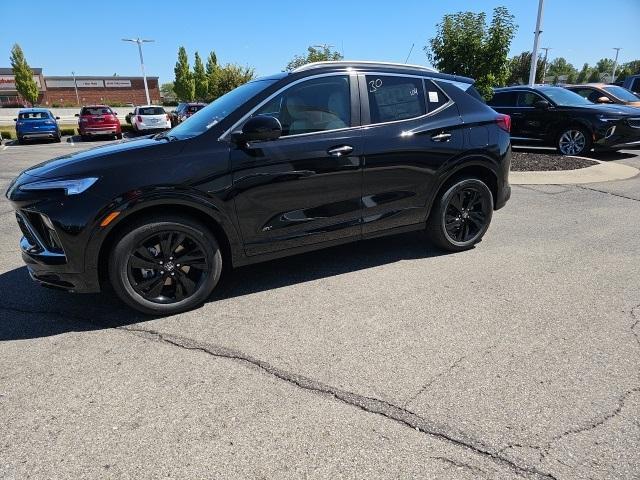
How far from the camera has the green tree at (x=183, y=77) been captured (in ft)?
218

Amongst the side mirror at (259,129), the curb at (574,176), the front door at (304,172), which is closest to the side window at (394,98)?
the front door at (304,172)

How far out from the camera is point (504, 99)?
12352 mm

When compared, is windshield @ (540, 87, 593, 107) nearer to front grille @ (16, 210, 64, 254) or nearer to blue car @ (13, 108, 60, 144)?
front grille @ (16, 210, 64, 254)

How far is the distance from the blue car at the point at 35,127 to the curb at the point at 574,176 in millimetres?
19827

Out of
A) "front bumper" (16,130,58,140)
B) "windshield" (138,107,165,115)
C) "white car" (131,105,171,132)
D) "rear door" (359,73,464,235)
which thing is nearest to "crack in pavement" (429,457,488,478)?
"rear door" (359,73,464,235)

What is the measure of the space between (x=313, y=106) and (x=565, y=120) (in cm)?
963

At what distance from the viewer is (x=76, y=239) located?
3236 millimetres

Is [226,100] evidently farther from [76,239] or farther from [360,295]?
[360,295]

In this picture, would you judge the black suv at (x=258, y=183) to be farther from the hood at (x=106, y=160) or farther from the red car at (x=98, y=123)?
the red car at (x=98, y=123)

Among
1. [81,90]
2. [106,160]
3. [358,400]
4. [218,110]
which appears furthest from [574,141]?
[81,90]

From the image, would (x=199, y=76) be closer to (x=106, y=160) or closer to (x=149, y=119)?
(x=149, y=119)

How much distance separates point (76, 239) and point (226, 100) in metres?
1.77

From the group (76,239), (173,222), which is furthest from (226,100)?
(76,239)

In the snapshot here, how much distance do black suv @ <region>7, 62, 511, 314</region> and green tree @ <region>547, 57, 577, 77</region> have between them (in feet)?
423
